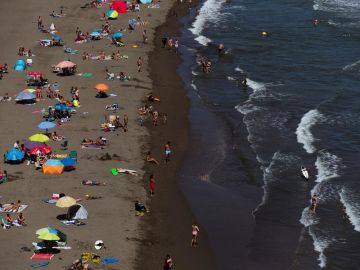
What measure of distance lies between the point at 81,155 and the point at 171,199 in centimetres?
698

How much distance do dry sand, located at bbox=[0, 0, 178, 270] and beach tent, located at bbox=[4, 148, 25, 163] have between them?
42 centimetres

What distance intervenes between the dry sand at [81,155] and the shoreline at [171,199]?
0.79 meters

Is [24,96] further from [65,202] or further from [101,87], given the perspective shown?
[65,202]

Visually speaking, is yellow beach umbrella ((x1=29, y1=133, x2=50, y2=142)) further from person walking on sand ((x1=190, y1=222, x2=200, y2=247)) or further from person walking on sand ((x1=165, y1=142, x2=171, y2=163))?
person walking on sand ((x1=190, y1=222, x2=200, y2=247))

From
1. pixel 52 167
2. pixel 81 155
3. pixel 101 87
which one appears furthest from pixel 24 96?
pixel 52 167

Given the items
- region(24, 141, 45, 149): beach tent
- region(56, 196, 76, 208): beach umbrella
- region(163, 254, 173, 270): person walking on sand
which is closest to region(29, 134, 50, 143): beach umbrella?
region(24, 141, 45, 149): beach tent

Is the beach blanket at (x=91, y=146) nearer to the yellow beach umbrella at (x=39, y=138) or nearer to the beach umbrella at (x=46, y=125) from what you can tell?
the yellow beach umbrella at (x=39, y=138)

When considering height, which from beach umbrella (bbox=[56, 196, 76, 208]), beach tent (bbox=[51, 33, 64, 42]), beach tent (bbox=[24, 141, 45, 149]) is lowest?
beach tent (bbox=[51, 33, 64, 42])

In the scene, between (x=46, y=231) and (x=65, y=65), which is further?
(x=65, y=65)

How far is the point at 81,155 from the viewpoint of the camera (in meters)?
42.7

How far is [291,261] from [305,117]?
2203cm

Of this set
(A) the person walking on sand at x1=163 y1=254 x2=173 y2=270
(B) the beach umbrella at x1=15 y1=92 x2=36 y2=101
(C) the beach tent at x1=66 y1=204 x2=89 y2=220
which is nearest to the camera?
(A) the person walking on sand at x1=163 y1=254 x2=173 y2=270

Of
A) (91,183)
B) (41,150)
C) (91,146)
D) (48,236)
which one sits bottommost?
(91,146)

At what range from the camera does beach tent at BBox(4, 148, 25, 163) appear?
40344 mm
